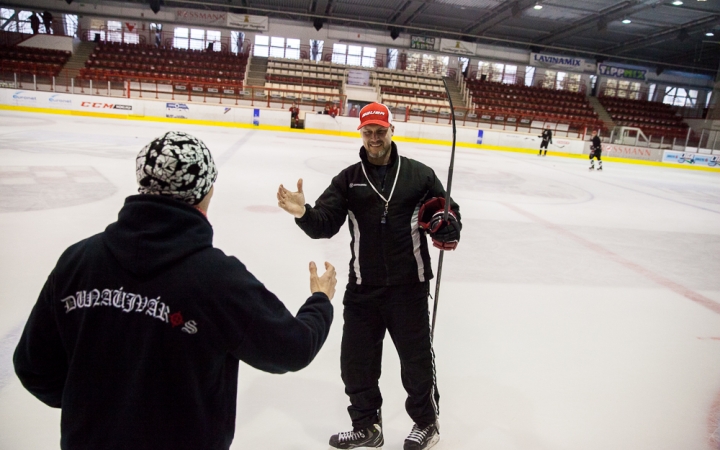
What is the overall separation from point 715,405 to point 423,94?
88.1 ft

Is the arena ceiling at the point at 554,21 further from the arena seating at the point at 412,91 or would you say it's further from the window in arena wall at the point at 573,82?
the arena seating at the point at 412,91

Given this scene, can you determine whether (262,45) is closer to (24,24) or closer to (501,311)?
(24,24)

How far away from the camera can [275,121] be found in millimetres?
20344

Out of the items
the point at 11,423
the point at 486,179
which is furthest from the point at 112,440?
the point at 486,179

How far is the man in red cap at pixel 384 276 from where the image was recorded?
2.15 meters

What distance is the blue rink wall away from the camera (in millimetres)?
18484

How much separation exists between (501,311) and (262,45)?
30.6 meters

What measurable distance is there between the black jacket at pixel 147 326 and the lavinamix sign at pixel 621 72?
3823 cm

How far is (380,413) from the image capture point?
2.27 m

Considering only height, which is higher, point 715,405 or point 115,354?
point 115,354

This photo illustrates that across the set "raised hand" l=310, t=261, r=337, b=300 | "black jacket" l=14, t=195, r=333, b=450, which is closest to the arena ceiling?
"raised hand" l=310, t=261, r=337, b=300

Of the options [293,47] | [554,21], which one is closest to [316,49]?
[293,47]

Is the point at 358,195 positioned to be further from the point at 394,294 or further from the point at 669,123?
the point at 669,123

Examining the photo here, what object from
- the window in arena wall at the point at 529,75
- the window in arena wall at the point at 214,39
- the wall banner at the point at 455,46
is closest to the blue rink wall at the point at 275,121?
the wall banner at the point at 455,46
